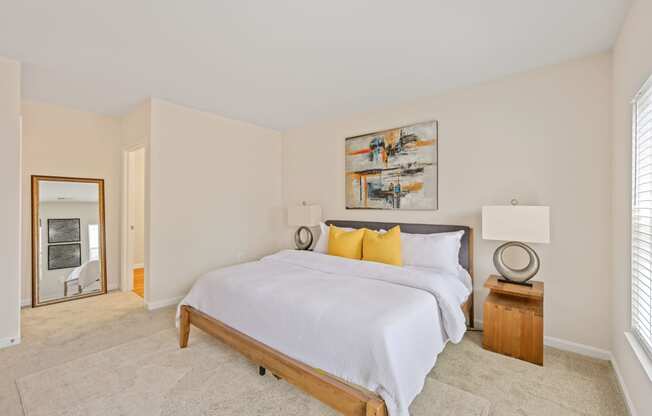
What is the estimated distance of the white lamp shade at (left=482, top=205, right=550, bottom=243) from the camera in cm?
242

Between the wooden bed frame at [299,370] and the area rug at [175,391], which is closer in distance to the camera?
the wooden bed frame at [299,370]

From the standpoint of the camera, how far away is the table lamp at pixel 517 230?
7.95 feet

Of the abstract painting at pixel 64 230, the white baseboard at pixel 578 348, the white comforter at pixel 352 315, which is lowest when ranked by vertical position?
the white baseboard at pixel 578 348

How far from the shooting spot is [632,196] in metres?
1.89

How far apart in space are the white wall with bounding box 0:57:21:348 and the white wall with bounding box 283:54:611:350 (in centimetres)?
399

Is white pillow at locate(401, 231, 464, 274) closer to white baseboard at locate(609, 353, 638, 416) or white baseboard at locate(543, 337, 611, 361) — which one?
white baseboard at locate(543, 337, 611, 361)

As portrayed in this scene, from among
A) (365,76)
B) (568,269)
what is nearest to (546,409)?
(568,269)

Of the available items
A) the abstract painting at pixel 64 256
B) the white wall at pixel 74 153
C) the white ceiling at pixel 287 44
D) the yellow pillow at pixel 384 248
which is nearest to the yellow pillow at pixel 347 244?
the yellow pillow at pixel 384 248

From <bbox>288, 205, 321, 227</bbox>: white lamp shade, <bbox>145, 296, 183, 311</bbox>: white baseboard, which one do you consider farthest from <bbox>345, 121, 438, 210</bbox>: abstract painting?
<bbox>145, 296, 183, 311</bbox>: white baseboard

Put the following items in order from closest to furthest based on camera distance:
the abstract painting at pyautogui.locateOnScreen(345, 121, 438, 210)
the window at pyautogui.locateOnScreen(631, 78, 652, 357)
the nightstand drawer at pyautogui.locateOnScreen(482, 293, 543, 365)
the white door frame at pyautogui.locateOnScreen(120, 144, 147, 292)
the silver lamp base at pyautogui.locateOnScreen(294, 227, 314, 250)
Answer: the window at pyautogui.locateOnScreen(631, 78, 652, 357)
the nightstand drawer at pyautogui.locateOnScreen(482, 293, 543, 365)
the abstract painting at pyautogui.locateOnScreen(345, 121, 438, 210)
the white door frame at pyautogui.locateOnScreen(120, 144, 147, 292)
the silver lamp base at pyautogui.locateOnScreen(294, 227, 314, 250)

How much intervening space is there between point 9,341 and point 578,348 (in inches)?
196

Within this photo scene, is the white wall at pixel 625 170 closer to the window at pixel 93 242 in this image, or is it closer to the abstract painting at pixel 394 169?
the abstract painting at pixel 394 169

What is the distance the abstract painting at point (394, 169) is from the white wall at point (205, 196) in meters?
1.49

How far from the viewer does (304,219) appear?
428cm
